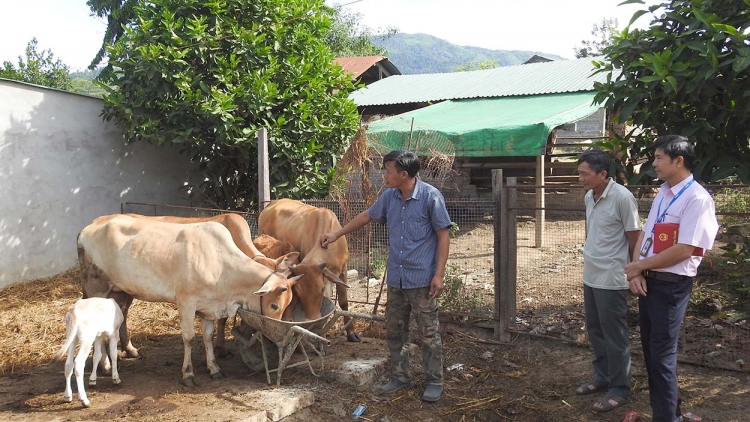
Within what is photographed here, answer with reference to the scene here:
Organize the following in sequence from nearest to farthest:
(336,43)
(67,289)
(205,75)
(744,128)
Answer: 1. (744,128)
2. (67,289)
3. (205,75)
4. (336,43)

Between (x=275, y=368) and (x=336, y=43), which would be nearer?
(x=275, y=368)

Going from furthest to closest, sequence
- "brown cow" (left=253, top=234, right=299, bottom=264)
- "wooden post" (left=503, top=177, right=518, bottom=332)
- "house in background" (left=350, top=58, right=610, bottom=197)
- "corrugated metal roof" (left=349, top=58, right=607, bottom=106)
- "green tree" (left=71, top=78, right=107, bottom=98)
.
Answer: "corrugated metal roof" (left=349, top=58, right=607, bottom=106) → "house in background" (left=350, top=58, right=610, bottom=197) → "green tree" (left=71, top=78, right=107, bottom=98) → "brown cow" (left=253, top=234, right=299, bottom=264) → "wooden post" (left=503, top=177, right=518, bottom=332)

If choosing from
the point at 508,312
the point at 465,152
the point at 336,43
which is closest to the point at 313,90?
the point at 465,152

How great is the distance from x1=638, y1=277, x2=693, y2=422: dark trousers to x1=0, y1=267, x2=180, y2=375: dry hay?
4969 millimetres

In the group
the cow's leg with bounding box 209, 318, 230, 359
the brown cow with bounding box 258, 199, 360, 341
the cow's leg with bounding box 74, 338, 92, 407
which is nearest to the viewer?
the cow's leg with bounding box 74, 338, 92, 407

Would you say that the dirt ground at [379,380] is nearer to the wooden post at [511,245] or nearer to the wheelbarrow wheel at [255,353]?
the wheelbarrow wheel at [255,353]

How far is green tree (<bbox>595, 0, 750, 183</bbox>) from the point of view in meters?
5.03

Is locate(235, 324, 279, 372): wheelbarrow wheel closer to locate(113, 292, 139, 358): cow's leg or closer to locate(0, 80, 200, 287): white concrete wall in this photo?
locate(113, 292, 139, 358): cow's leg

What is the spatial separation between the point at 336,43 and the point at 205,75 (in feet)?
66.1

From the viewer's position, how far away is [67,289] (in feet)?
28.1

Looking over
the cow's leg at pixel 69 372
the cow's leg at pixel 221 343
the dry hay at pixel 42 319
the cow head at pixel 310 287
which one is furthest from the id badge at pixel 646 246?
the dry hay at pixel 42 319

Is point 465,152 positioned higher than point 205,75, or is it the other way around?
point 205,75

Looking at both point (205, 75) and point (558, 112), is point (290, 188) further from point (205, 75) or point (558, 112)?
point (558, 112)

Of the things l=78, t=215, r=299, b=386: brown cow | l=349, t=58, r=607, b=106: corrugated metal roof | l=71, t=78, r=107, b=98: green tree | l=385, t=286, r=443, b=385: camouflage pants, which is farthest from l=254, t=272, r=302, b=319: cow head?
l=349, t=58, r=607, b=106: corrugated metal roof
